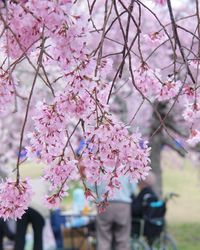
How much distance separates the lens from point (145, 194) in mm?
8633

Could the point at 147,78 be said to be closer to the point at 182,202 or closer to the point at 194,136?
the point at 194,136

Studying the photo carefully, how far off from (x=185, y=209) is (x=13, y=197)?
21364mm

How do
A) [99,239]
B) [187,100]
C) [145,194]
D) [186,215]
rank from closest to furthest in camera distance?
[187,100] → [99,239] → [145,194] → [186,215]

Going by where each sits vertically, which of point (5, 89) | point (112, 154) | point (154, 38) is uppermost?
point (154, 38)

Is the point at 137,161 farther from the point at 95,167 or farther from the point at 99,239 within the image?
the point at 99,239

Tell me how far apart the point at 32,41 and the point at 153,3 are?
0.92 m

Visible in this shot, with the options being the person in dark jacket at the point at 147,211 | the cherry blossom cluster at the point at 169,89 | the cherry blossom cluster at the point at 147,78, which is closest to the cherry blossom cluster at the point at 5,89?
the cherry blossom cluster at the point at 147,78

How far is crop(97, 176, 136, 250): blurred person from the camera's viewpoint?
305 inches

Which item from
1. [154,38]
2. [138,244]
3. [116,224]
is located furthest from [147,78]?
[138,244]

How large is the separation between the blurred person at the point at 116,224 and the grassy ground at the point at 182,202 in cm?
87

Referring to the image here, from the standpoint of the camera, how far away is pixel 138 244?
339 inches

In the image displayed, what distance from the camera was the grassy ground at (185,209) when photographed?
583 inches

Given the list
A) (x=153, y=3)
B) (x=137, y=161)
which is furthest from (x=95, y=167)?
(x=153, y=3)

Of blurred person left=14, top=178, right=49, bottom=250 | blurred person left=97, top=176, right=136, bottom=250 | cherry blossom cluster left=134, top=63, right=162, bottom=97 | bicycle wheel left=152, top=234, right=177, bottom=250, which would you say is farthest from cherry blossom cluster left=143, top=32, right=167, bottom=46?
bicycle wheel left=152, top=234, right=177, bottom=250
